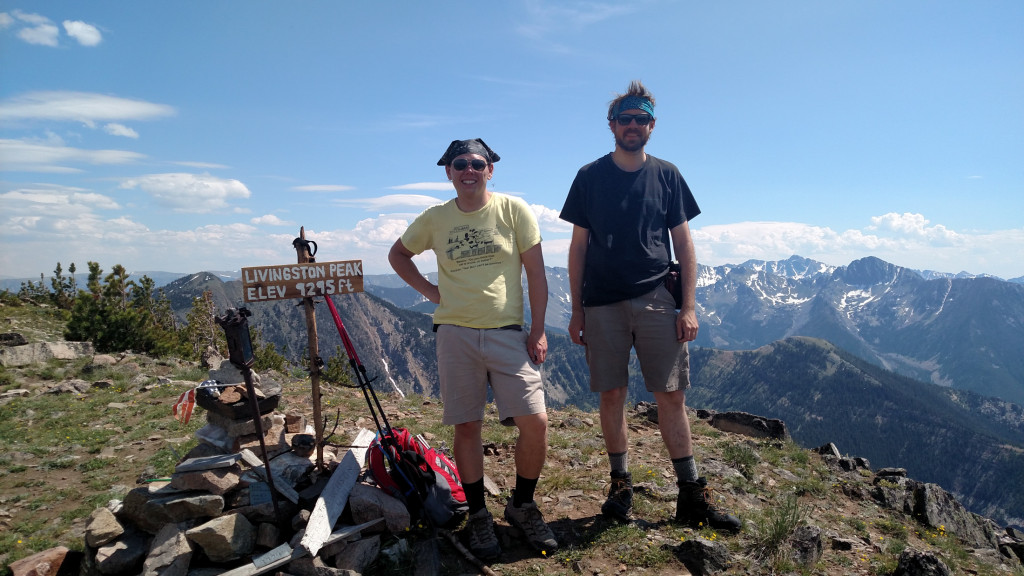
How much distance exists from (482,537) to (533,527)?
1.80 feet

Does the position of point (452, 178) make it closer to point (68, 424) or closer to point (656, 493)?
point (656, 493)

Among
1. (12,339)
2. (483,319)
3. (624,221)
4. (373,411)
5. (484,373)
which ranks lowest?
(12,339)

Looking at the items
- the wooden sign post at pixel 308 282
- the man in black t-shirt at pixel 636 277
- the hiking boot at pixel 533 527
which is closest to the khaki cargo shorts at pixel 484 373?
the man in black t-shirt at pixel 636 277

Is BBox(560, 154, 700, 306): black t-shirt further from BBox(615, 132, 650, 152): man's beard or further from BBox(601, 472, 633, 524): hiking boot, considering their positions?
BBox(601, 472, 633, 524): hiking boot

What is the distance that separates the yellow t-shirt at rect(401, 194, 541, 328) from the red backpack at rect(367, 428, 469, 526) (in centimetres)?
179

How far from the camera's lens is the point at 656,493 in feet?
21.9

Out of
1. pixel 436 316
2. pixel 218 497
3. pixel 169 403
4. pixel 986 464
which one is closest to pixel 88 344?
pixel 169 403

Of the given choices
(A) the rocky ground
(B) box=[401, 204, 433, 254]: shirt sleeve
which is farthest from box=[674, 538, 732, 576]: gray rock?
(B) box=[401, 204, 433, 254]: shirt sleeve

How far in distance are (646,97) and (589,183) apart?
43.5 inches

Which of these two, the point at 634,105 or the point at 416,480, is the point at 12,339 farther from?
the point at 634,105

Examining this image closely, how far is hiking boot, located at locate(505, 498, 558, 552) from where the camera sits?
16.6 ft

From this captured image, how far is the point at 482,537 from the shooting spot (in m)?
4.93

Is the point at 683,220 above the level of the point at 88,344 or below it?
above

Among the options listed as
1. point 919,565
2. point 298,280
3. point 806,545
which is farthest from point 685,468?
point 298,280
